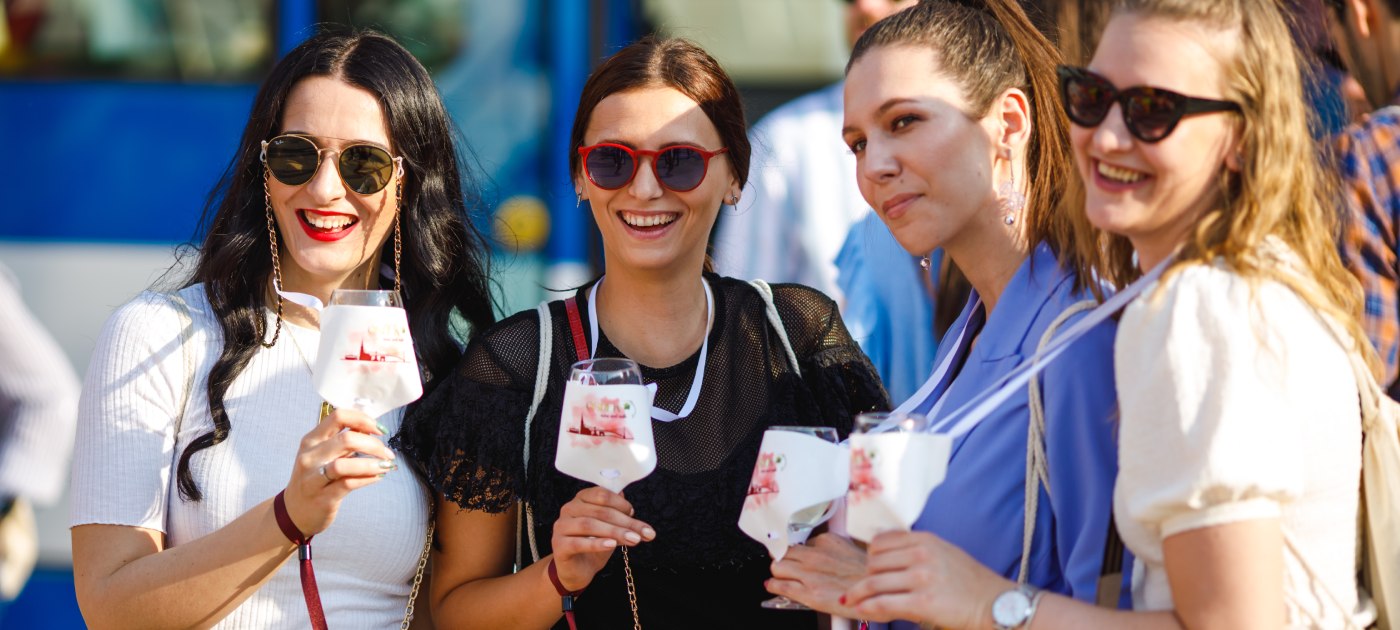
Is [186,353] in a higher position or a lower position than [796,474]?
higher

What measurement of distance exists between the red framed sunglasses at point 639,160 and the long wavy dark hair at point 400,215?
1.54 ft

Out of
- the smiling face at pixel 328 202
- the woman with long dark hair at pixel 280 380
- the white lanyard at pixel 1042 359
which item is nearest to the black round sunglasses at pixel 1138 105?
the white lanyard at pixel 1042 359

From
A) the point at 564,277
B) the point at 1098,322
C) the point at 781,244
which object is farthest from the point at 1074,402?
the point at 564,277

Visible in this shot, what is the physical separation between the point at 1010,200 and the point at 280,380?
1685 mm

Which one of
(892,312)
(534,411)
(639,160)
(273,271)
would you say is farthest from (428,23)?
(534,411)

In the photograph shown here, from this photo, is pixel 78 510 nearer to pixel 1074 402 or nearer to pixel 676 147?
pixel 676 147

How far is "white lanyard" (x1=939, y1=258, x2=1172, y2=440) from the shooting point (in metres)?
2.10

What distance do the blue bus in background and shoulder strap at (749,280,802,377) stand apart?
265 cm

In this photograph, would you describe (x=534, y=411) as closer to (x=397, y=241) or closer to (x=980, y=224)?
(x=397, y=241)

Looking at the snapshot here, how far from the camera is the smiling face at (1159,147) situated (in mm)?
2051

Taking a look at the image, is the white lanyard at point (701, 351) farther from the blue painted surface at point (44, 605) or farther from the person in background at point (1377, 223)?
the blue painted surface at point (44, 605)

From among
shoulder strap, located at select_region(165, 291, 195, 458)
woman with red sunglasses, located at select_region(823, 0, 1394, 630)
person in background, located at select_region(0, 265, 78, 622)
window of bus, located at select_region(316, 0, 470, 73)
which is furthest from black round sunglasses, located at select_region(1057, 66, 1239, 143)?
person in background, located at select_region(0, 265, 78, 622)

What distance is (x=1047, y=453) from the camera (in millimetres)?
2289

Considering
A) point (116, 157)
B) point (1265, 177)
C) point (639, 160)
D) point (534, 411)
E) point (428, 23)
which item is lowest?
point (534, 411)
